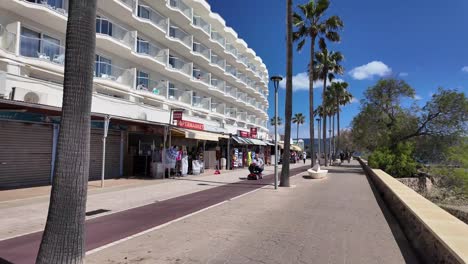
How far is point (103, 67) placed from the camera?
25578 mm

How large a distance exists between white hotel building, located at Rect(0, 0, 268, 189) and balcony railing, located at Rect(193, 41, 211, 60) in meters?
0.12

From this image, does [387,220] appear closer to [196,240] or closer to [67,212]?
[196,240]

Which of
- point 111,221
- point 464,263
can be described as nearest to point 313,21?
point 111,221

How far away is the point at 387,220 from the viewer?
910 cm

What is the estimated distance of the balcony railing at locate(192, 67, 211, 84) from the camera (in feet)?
132

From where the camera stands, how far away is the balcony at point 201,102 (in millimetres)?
38969

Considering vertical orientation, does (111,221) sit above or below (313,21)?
below

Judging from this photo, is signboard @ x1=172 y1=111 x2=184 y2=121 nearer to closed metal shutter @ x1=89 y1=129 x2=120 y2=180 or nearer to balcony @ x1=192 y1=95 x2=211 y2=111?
closed metal shutter @ x1=89 y1=129 x2=120 y2=180

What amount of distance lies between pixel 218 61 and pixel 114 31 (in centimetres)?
2193

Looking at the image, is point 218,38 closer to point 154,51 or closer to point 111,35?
point 154,51

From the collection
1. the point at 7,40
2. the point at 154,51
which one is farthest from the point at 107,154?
the point at 154,51

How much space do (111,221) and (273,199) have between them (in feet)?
19.6

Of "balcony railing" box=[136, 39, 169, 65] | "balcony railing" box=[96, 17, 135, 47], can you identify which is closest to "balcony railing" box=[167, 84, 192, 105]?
"balcony railing" box=[136, 39, 169, 65]

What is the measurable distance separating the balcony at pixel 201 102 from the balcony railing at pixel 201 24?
828 cm
